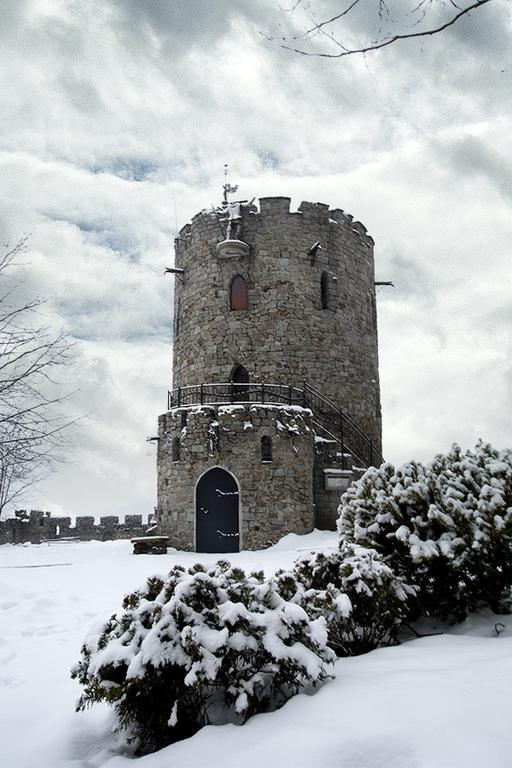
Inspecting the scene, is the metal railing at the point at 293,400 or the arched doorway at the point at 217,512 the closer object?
the arched doorway at the point at 217,512

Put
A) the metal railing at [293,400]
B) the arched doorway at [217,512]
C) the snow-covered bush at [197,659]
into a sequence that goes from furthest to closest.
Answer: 1. the metal railing at [293,400]
2. the arched doorway at [217,512]
3. the snow-covered bush at [197,659]

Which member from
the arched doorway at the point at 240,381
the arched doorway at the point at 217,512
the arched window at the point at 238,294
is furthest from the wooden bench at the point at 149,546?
the arched window at the point at 238,294

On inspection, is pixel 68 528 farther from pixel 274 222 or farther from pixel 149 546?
pixel 274 222

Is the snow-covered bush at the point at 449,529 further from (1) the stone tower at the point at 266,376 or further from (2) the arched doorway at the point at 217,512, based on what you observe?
(2) the arched doorway at the point at 217,512

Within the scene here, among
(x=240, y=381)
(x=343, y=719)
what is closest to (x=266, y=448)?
(x=240, y=381)

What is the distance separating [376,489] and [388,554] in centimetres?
76

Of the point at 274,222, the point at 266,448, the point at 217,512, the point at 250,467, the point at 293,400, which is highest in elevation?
the point at 274,222

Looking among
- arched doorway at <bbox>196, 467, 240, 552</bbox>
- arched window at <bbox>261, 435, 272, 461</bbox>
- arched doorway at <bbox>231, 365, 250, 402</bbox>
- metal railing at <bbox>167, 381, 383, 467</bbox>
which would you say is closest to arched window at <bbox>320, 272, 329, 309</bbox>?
metal railing at <bbox>167, 381, 383, 467</bbox>

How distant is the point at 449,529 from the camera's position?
5.35 meters

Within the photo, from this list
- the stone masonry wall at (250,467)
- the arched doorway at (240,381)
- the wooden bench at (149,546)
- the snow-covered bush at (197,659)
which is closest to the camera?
the snow-covered bush at (197,659)

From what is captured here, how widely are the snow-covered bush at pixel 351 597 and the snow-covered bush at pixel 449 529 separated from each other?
20.0 inches

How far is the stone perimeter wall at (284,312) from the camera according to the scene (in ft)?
58.5

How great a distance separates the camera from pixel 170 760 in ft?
9.25

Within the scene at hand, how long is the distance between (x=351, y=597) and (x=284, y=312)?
45.9 ft
